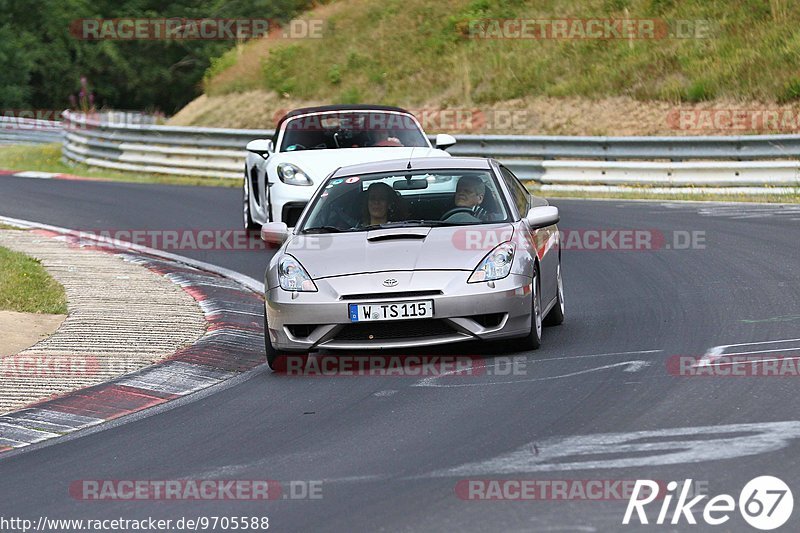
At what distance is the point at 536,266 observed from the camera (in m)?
9.92

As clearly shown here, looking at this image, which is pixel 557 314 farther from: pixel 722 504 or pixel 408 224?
pixel 722 504

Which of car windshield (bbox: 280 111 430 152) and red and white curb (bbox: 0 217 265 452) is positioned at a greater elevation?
car windshield (bbox: 280 111 430 152)

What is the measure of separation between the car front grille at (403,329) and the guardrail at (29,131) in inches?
1127

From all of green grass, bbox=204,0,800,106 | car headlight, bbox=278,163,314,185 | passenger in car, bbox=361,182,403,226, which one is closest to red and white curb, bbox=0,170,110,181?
green grass, bbox=204,0,800,106

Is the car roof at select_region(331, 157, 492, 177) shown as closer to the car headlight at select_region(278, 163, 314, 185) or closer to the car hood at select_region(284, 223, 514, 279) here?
the car hood at select_region(284, 223, 514, 279)

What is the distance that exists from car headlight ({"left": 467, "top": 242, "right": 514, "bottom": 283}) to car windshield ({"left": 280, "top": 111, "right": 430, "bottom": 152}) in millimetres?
6867

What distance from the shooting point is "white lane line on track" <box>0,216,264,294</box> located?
45.9 ft

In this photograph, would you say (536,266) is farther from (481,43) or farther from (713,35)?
(481,43)

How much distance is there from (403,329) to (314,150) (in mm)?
7054

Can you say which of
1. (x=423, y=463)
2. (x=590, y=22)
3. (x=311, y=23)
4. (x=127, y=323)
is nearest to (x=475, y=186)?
(x=127, y=323)

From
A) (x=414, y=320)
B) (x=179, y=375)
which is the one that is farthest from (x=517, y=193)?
(x=179, y=375)

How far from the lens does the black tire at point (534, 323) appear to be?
31.5 ft

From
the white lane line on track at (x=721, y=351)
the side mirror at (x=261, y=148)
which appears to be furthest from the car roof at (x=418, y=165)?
the side mirror at (x=261, y=148)

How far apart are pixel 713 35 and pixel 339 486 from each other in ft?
80.9
